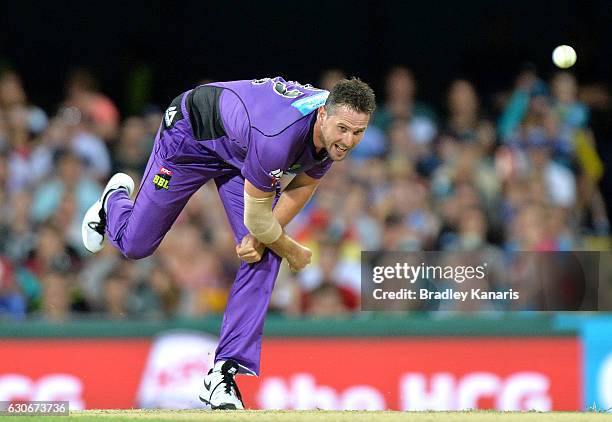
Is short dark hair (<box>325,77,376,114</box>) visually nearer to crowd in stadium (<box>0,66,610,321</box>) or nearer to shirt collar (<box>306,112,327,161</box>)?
shirt collar (<box>306,112,327,161</box>)

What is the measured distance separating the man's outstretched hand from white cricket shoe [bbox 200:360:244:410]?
69 cm

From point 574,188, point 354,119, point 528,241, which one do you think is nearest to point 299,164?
point 354,119

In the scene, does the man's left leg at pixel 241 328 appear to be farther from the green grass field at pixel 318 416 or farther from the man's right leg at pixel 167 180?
the man's right leg at pixel 167 180

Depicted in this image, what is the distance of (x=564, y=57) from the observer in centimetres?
1391

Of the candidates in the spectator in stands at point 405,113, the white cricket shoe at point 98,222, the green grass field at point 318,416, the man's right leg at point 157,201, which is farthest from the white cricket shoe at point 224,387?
the spectator in stands at point 405,113

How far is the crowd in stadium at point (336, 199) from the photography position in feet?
36.4

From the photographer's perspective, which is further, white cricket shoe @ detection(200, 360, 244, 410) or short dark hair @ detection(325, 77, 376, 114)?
white cricket shoe @ detection(200, 360, 244, 410)

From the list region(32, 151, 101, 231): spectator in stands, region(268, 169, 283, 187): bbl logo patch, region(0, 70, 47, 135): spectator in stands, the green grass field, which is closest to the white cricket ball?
region(32, 151, 101, 231): spectator in stands

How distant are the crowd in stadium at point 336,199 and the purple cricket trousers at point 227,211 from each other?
3.17 m

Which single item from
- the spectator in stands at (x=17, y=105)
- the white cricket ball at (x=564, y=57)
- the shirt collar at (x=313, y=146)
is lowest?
the shirt collar at (x=313, y=146)

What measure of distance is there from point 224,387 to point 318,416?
0.75 metres

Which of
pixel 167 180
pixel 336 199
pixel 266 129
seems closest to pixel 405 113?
pixel 336 199

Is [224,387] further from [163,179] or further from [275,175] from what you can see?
[275,175]

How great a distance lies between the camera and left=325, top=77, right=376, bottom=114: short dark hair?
21.9ft
